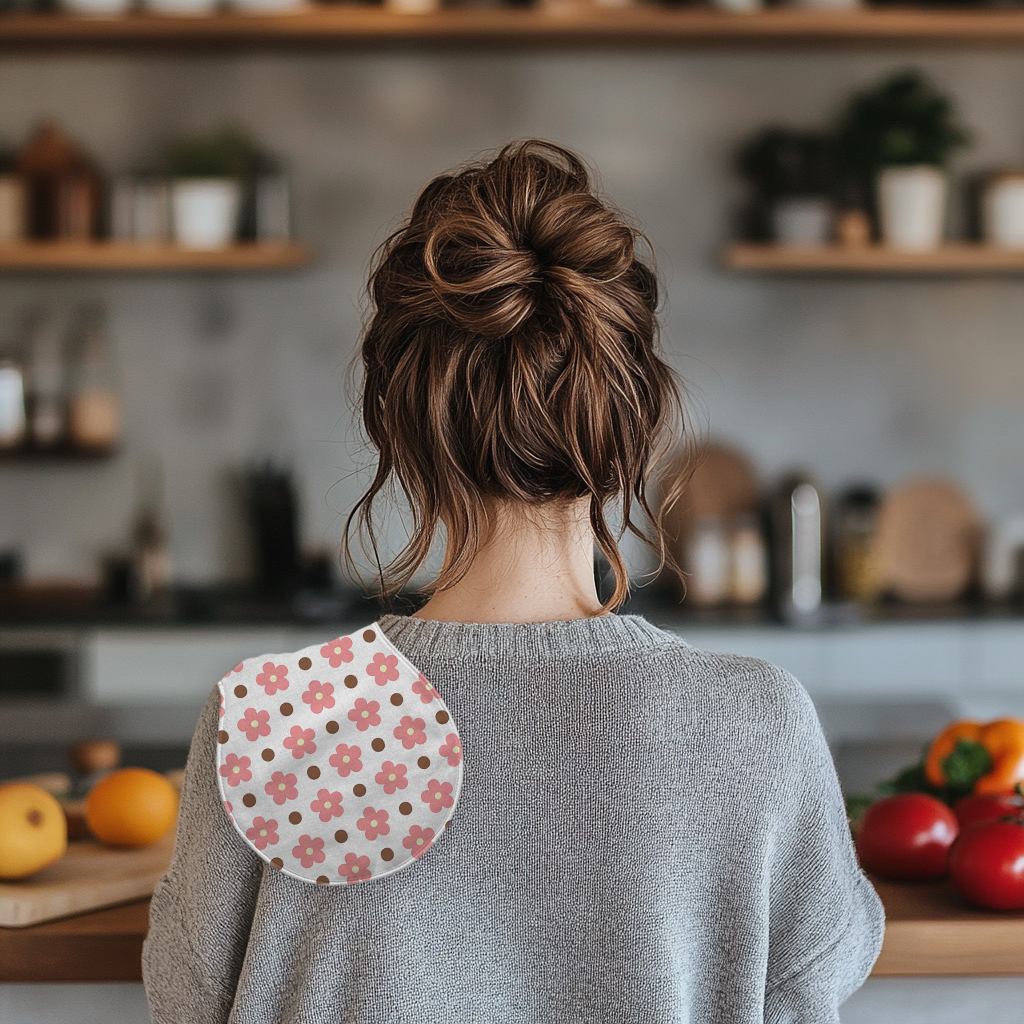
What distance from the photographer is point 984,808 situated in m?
1.03

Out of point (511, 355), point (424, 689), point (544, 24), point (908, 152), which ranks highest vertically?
point (544, 24)

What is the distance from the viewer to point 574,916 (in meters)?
0.75

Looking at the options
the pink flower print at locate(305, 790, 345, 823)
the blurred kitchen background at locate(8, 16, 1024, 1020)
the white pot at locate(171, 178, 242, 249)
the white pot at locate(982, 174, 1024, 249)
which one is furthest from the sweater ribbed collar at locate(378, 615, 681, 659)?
the white pot at locate(982, 174, 1024, 249)

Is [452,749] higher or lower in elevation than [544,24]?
lower

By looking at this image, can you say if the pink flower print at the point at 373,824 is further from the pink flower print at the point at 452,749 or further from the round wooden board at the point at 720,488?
the round wooden board at the point at 720,488

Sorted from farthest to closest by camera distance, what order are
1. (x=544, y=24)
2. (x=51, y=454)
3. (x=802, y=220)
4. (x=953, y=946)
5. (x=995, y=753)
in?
(x=51, y=454), (x=802, y=220), (x=544, y=24), (x=995, y=753), (x=953, y=946)

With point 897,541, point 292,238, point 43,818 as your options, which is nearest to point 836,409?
point 897,541

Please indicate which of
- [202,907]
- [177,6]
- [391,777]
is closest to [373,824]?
[391,777]

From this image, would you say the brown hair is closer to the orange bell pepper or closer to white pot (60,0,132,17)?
the orange bell pepper

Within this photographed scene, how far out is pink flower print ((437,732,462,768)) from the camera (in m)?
0.75

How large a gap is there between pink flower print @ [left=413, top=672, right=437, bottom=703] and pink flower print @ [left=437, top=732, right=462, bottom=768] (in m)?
0.03

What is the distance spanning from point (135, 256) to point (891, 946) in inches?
100

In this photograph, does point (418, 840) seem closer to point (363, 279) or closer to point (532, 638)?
point (532, 638)

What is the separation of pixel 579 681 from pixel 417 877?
0.16 meters
